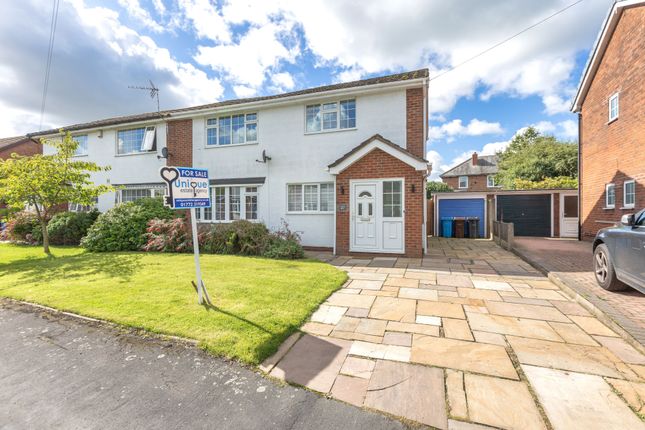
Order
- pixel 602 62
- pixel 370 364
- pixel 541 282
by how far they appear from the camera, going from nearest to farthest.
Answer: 1. pixel 370 364
2. pixel 541 282
3. pixel 602 62

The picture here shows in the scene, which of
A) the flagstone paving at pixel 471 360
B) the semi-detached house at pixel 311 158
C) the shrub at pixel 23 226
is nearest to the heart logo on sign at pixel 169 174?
the flagstone paving at pixel 471 360

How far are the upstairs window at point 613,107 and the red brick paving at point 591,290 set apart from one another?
5303 millimetres

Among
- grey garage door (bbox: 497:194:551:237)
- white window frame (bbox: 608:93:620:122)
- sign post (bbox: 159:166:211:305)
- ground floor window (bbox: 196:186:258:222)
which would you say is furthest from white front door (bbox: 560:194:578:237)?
sign post (bbox: 159:166:211:305)

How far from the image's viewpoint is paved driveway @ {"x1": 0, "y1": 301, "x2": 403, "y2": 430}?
7.13 ft

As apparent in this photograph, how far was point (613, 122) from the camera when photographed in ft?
33.4

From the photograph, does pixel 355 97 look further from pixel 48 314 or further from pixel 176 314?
pixel 48 314

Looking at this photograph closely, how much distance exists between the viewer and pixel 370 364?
289cm

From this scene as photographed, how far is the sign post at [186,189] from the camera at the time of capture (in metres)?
4.18

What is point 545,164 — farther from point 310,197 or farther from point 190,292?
point 190,292

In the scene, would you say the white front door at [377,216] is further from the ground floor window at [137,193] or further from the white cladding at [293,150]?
the ground floor window at [137,193]

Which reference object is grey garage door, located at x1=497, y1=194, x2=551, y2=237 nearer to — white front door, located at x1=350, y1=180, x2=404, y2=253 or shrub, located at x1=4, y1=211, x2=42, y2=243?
white front door, located at x1=350, y1=180, x2=404, y2=253

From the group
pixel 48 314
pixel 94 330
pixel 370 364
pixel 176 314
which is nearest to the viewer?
pixel 370 364

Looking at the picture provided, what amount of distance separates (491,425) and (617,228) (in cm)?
482

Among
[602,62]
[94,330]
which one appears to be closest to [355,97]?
[94,330]
